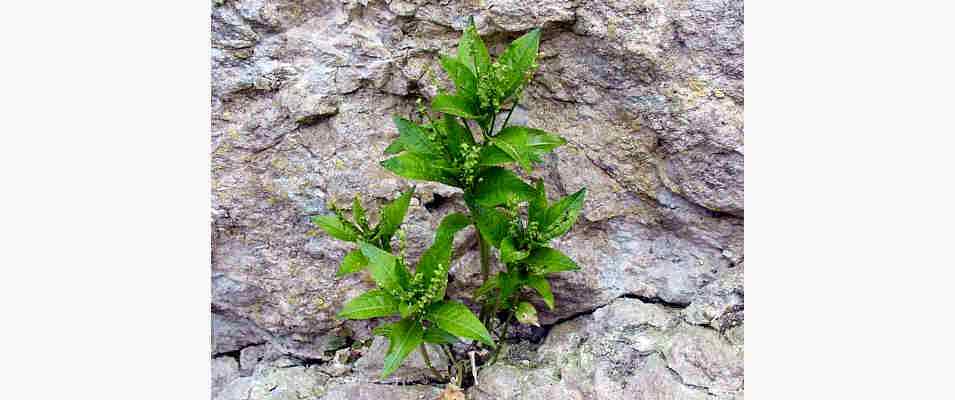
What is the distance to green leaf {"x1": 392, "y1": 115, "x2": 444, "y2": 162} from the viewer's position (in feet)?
6.79

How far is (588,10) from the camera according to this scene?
2.21m

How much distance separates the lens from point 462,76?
80.0 inches

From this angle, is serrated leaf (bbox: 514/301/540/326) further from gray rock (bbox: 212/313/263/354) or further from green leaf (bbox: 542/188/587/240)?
gray rock (bbox: 212/313/263/354)

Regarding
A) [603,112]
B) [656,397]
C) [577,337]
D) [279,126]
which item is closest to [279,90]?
[279,126]

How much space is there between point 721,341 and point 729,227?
1.19 feet

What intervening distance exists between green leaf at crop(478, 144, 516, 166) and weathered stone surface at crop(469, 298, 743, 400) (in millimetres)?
724

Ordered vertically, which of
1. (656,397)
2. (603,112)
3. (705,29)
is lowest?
(656,397)

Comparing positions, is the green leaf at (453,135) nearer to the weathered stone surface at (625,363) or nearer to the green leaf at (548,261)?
the green leaf at (548,261)

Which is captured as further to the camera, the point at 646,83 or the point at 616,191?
the point at 616,191

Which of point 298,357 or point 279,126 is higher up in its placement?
point 279,126

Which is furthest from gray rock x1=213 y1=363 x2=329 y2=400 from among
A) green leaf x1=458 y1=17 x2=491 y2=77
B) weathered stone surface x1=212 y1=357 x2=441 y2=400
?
green leaf x1=458 y1=17 x2=491 y2=77

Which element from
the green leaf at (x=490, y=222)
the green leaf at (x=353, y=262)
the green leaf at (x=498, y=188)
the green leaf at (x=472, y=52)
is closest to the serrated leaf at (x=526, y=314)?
the green leaf at (x=490, y=222)

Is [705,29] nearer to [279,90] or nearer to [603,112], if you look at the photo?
[603,112]

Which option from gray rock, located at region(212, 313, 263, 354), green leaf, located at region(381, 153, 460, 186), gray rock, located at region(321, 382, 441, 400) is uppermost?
green leaf, located at region(381, 153, 460, 186)
